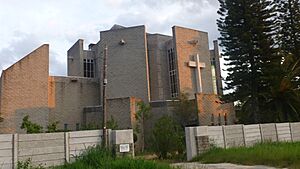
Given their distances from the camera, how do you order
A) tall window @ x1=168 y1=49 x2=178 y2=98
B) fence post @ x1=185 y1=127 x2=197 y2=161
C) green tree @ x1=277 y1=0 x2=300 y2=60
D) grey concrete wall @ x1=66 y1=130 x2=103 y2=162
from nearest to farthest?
grey concrete wall @ x1=66 y1=130 x2=103 y2=162 < fence post @ x1=185 y1=127 x2=197 y2=161 < green tree @ x1=277 y1=0 x2=300 y2=60 < tall window @ x1=168 y1=49 x2=178 y2=98

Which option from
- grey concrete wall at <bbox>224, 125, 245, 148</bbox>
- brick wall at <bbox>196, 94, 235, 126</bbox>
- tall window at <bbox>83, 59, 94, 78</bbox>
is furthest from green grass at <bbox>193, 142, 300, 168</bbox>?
tall window at <bbox>83, 59, 94, 78</bbox>

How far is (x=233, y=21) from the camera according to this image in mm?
22172

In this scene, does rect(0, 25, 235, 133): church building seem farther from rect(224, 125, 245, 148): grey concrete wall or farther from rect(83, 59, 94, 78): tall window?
rect(224, 125, 245, 148): grey concrete wall

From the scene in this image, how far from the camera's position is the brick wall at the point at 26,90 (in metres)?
21.9

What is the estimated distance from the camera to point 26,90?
74.8ft

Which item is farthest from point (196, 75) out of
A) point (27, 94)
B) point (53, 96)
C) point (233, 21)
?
point (27, 94)

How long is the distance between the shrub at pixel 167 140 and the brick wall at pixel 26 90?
11737 mm

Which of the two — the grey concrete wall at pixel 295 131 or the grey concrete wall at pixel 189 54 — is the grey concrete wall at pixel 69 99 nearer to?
the grey concrete wall at pixel 189 54

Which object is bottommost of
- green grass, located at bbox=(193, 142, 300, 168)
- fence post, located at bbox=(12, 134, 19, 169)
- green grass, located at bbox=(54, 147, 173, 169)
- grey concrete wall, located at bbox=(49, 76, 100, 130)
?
green grass, located at bbox=(193, 142, 300, 168)

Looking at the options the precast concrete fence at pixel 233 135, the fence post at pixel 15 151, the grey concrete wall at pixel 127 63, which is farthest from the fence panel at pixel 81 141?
the grey concrete wall at pixel 127 63

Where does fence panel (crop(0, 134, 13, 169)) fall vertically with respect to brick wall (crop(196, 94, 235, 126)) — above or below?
below

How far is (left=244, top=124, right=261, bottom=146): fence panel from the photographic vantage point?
1430 cm

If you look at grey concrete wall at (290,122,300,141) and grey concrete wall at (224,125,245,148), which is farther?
grey concrete wall at (290,122,300,141)

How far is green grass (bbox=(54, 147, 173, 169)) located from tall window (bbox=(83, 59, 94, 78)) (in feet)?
71.5
